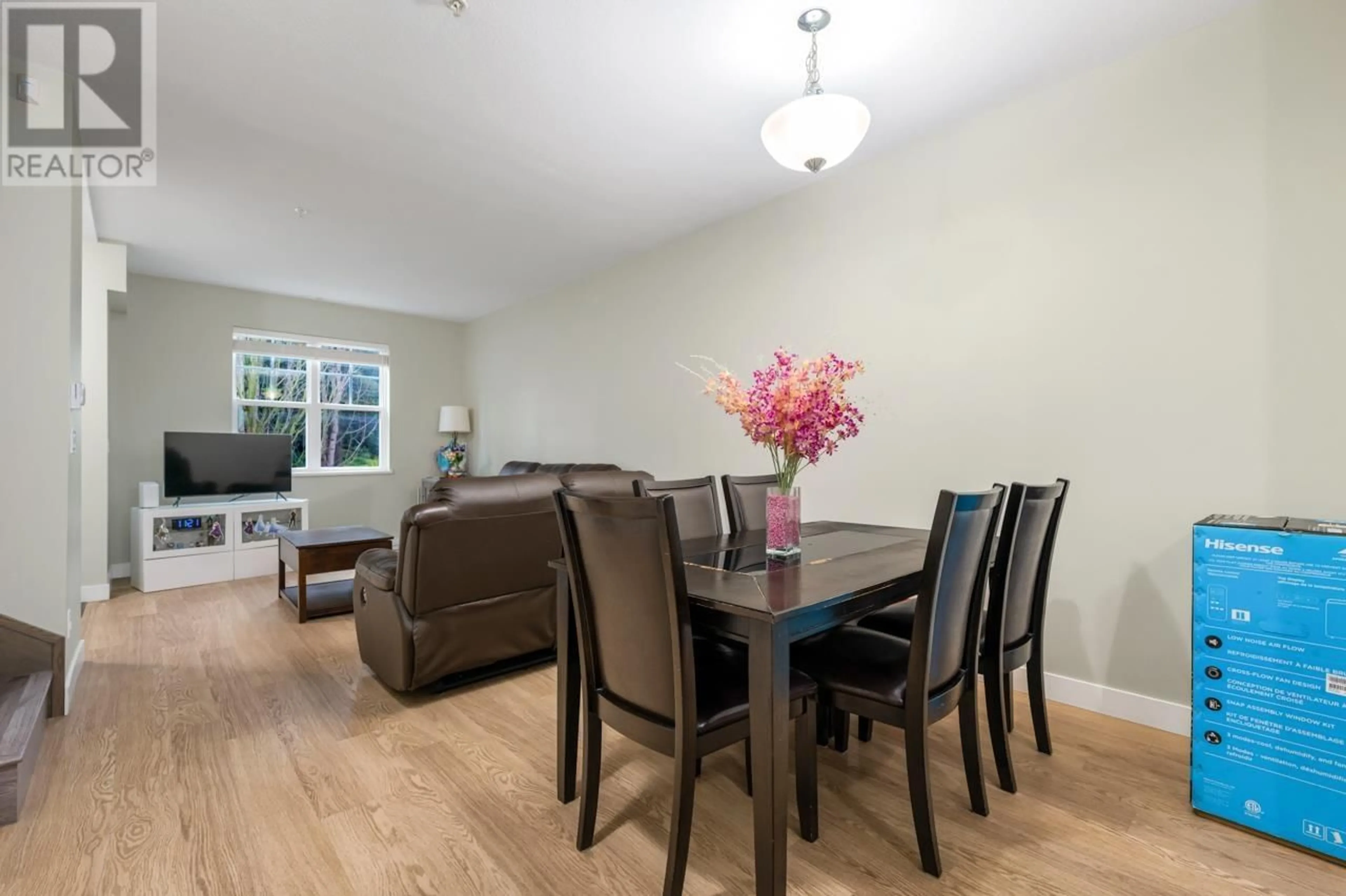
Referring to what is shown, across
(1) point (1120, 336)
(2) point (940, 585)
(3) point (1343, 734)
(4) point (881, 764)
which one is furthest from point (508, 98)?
(3) point (1343, 734)

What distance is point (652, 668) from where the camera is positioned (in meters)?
1.40

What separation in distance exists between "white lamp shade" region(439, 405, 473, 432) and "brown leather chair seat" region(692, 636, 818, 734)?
18.4 ft

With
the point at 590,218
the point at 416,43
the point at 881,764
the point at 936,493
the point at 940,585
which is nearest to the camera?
the point at 940,585

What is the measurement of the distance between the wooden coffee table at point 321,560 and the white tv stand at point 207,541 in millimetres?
343

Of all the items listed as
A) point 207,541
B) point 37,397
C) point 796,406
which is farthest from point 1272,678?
point 207,541

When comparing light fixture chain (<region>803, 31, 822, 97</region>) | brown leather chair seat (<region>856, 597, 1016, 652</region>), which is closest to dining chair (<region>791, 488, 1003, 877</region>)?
brown leather chair seat (<region>856, 597, 1016, 652</region>)

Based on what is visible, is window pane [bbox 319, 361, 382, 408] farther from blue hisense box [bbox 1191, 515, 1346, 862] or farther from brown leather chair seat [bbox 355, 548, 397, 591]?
blue hisense box [bbox 1191, 515, 1346, 862]

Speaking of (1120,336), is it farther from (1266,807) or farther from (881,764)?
(881,764)

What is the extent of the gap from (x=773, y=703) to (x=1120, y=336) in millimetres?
2113

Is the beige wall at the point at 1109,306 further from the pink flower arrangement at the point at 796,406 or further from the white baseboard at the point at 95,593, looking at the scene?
the white baseboard at the point at 95,593

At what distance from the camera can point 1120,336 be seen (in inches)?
91.0

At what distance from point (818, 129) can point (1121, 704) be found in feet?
8.13

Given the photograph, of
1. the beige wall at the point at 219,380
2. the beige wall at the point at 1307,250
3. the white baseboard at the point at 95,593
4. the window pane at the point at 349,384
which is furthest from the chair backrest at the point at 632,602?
the window pane at the point at 349,384

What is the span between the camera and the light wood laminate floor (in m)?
1.48
